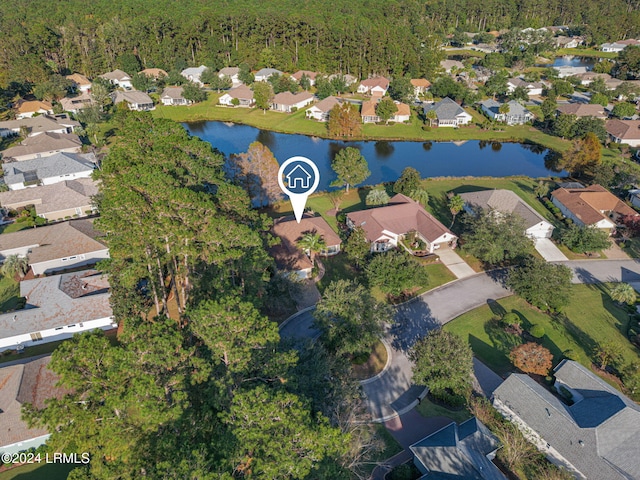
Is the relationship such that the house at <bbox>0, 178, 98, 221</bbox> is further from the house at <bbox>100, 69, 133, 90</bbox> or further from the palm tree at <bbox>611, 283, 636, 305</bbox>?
the house at <bbox>100, 69, 133, 90</bbox>

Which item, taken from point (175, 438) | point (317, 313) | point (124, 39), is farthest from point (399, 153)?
point (124, 39)

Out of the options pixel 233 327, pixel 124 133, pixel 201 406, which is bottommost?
pixel 201 406

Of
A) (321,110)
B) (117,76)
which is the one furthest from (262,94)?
(117,76)

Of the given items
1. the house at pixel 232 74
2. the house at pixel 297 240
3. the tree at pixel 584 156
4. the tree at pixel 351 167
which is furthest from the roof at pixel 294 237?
the house at pixel 232 74

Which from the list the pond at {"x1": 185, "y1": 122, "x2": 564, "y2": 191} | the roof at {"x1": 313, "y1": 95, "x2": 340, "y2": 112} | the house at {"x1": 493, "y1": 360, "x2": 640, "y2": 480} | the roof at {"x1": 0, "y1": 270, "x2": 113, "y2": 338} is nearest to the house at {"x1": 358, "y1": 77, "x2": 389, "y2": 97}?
the roof at {"x1": 313, "y1": 95, "x2": 340, "y2": 112}

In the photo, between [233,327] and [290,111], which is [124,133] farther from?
[290,111]

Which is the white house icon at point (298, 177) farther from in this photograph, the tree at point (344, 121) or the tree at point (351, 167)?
the tree at point (344, 121)
